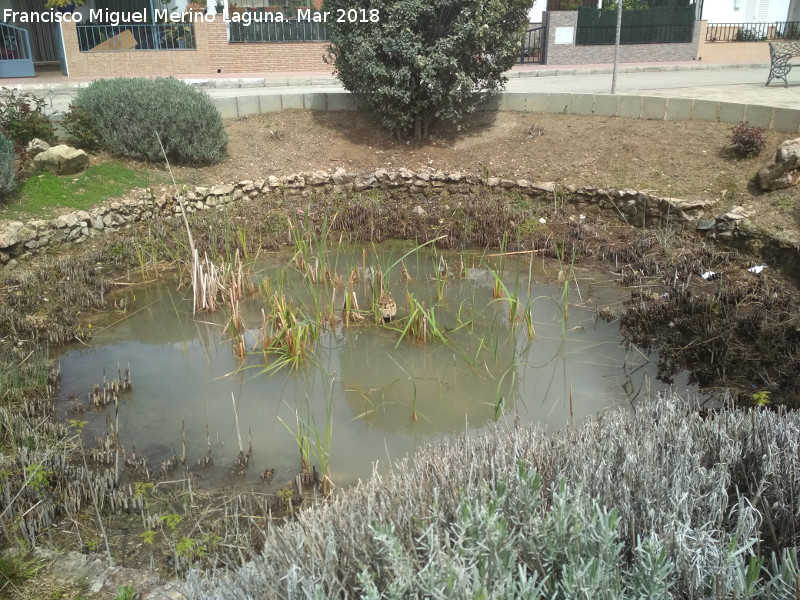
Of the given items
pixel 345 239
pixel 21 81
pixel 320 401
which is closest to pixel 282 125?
pixel 345 239

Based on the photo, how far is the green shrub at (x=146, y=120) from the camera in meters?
9.64

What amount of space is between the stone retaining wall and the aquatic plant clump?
5907mm

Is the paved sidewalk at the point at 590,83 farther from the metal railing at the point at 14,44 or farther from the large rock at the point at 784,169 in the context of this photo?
the large rock at the point at 784,169

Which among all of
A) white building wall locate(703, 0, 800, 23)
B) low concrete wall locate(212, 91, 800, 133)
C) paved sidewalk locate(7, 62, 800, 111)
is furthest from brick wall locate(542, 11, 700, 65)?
low concrete wall locate(212, 91, 800, 133)

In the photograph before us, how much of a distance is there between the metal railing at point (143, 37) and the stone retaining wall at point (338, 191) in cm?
1112

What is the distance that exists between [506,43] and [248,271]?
18.9 ft

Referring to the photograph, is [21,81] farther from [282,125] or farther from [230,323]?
[230,323]

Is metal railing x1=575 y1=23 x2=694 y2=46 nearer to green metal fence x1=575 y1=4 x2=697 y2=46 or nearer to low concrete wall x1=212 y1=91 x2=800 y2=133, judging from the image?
green metal fence x1=575 y1=4 x2=697 y2=46

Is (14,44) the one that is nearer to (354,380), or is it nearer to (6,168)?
(6,168)

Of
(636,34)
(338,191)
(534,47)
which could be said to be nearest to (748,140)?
(338,191)

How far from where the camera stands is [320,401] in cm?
529

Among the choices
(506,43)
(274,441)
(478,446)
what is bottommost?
(274,441)

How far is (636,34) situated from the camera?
22.5 m

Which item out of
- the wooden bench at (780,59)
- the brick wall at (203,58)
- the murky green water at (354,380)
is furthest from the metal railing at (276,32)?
the murky green water at (354,380)
